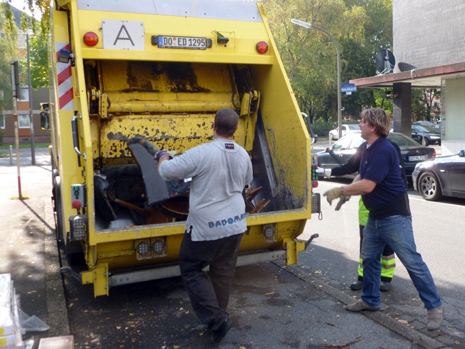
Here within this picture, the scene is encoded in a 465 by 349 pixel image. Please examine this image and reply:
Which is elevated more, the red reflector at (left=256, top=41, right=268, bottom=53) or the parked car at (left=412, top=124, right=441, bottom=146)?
the red reflector at (left=256, top=41, right=268, bottom=53)

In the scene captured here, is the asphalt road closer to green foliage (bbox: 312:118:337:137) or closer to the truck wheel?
the truck wheel

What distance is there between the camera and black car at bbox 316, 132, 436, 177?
40.4 feet

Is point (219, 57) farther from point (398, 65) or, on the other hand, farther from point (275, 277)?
point (398, 65)

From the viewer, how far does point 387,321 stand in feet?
13.5

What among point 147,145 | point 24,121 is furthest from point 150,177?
point 24,121

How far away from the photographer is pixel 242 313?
4.47m

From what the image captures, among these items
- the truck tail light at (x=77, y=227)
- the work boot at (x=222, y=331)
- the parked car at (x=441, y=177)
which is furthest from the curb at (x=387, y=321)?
the parked car at (x=441, y=177)

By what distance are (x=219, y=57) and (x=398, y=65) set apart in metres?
15.1

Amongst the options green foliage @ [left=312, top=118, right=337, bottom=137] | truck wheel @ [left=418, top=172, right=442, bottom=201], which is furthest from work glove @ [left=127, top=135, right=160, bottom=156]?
green foliage @ [left=312, top=118, right=337, bottom=137]

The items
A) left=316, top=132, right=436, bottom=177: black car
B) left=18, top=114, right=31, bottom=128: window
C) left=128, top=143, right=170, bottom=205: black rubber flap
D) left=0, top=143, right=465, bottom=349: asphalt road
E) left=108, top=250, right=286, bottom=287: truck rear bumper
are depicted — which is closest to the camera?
left=0, top=143, right=465, bottom=349: asphalt road

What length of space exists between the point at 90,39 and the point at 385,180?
276 cm

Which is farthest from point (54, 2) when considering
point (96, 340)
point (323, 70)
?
point (323, 70)

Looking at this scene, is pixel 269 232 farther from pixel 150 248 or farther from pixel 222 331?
pixel 222 331

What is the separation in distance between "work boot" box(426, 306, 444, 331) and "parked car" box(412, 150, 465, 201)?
628 cm
